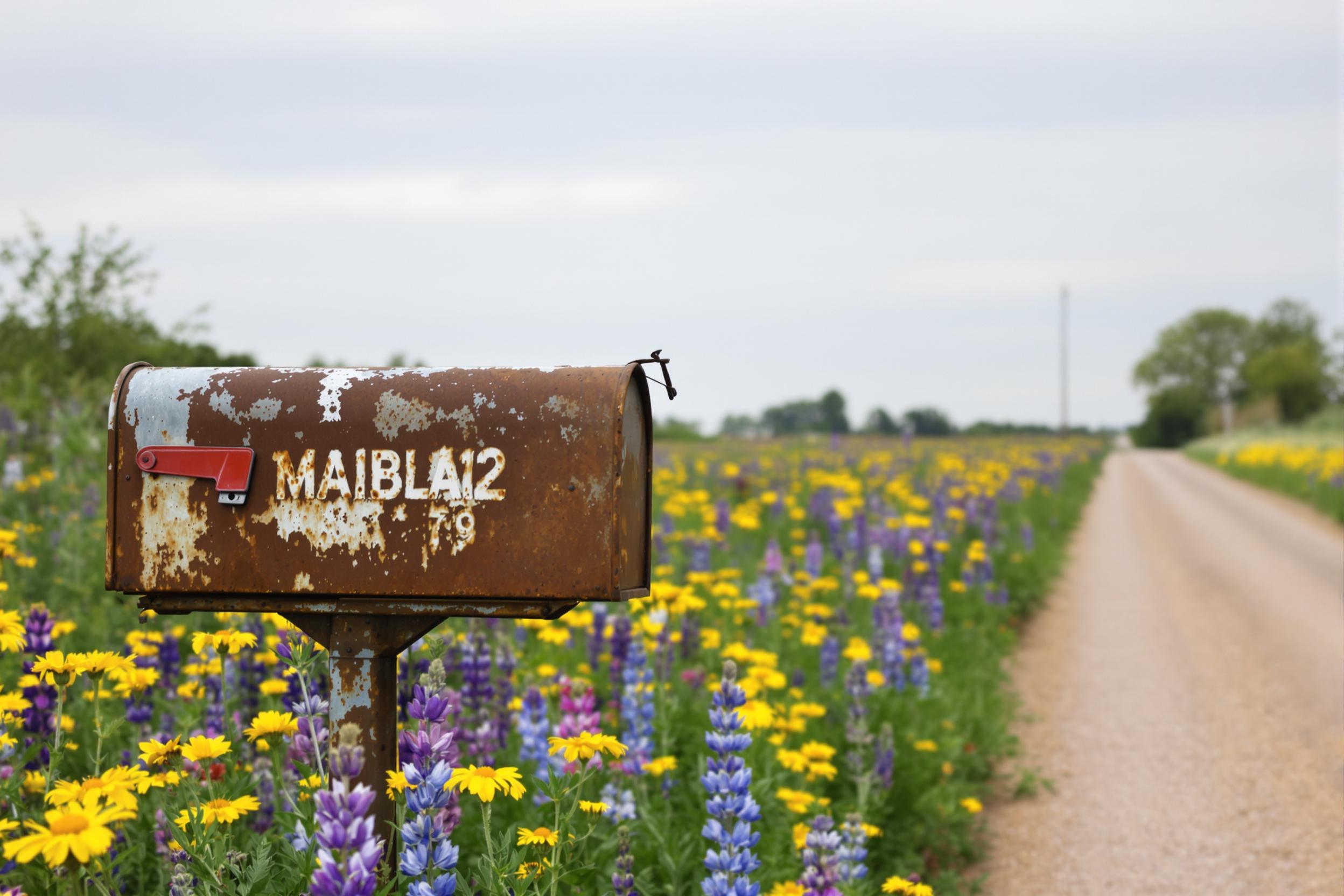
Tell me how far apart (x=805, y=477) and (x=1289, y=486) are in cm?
1259

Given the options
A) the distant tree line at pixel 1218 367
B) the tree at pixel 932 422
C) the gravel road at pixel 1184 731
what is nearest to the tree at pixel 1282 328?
the distant tree line at pixel 1218 367

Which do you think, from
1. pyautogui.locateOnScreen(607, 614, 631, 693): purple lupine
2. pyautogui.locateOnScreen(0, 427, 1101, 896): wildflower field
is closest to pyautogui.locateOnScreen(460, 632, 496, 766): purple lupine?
pyautogui.locateOnScreen(0, 427, 1101, 896): wildflower field

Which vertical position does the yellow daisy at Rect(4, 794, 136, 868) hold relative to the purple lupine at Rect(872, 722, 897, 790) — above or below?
above

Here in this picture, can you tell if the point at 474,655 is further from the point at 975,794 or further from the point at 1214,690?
the point at 1214,690

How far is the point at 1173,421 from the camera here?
71.0 meters

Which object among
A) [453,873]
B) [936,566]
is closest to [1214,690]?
[936,566]

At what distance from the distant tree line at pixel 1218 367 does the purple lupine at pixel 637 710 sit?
65.7 m

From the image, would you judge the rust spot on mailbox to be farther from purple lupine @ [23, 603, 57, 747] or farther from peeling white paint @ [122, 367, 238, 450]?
purple lupine @ [23, 603, 57, 747]

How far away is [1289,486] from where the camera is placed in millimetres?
20844

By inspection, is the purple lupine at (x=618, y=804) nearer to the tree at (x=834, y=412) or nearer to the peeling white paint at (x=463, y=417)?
the peeling white paint at (x=463, y=417)

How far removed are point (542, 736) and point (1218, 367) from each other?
86164 millimetres

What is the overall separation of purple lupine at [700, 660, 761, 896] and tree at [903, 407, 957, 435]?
4504 centimetres

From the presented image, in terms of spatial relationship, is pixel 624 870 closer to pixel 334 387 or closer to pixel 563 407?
pixel 563 407

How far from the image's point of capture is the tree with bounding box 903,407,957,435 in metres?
47.4
